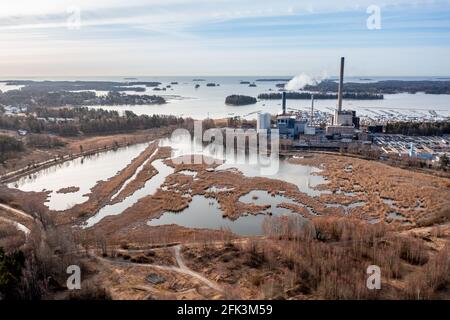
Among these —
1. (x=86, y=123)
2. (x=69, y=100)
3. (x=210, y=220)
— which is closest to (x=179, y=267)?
(x=210, y=220)

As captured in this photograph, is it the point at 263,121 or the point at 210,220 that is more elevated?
the point at 263,121

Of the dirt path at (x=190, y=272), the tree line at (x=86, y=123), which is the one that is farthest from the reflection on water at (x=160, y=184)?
the tree line at (x=86, y=123)

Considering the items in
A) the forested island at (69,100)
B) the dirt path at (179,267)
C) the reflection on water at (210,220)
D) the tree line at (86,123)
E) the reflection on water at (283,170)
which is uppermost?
the forested island at (69,100)

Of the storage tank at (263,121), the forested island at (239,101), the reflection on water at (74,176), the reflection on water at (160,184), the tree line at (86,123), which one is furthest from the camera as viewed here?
the forested island at (239,101)

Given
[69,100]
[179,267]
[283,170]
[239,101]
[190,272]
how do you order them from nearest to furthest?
[190,272], [179,267], [283,170], [239,101], [69,100]

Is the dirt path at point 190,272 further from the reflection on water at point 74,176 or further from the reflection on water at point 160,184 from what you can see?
the reflection on water at point 74,176

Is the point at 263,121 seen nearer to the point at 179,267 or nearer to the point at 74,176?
the point at 74,176

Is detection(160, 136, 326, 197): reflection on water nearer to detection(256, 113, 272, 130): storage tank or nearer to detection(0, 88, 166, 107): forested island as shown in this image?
detection(256, 113, 272, 130): storage tank

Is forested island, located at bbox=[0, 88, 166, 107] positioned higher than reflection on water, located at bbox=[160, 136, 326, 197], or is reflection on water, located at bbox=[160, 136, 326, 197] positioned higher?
forested island, located at bbox=[0, 88, 166, 107]

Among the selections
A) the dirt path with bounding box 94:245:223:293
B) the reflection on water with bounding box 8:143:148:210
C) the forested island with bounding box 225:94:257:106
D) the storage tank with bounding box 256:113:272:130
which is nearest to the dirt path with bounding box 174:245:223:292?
the dirt path with bounding box 94:245:223:293
